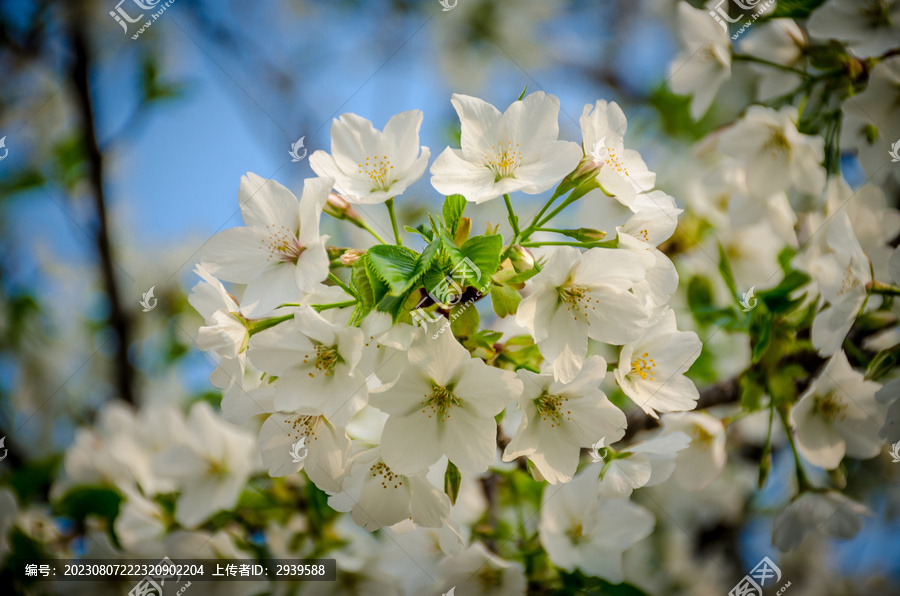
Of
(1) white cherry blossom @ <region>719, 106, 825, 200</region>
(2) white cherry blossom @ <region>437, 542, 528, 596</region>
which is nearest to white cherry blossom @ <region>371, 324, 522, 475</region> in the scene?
(2) white cherry blossom @ <region>437, 542, 528, 596</region>

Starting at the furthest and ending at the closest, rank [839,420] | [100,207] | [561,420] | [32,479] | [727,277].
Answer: [100,207], [32,479], [727,277], [839,420], [561,420]

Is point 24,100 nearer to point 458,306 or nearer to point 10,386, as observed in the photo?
point 10,386

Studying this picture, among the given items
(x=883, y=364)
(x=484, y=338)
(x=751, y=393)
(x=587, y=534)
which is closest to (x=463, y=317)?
(x=484, y=338)

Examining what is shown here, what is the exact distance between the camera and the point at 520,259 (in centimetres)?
74

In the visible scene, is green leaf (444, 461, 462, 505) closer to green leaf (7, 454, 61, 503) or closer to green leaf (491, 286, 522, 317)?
green leaf (491, 286, 522, 317)

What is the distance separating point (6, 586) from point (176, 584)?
1.61 ft

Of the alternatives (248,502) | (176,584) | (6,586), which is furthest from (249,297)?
(6,586)

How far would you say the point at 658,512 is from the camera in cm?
204

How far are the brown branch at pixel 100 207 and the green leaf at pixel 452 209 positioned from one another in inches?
51.3

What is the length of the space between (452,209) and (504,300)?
16 cm

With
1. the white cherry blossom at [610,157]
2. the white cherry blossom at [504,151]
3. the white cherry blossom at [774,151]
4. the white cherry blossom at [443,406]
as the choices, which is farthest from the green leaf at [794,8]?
the white cherry blossom at [443,406]

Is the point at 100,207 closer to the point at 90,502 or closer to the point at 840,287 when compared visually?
the point at 90,502

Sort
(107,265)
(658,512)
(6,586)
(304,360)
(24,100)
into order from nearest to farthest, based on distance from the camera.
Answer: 1. (304,360)
2. (6,586)
3. (107,265)
4. (658,512)
5. (24,100)

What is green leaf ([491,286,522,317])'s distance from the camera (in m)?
0.74
